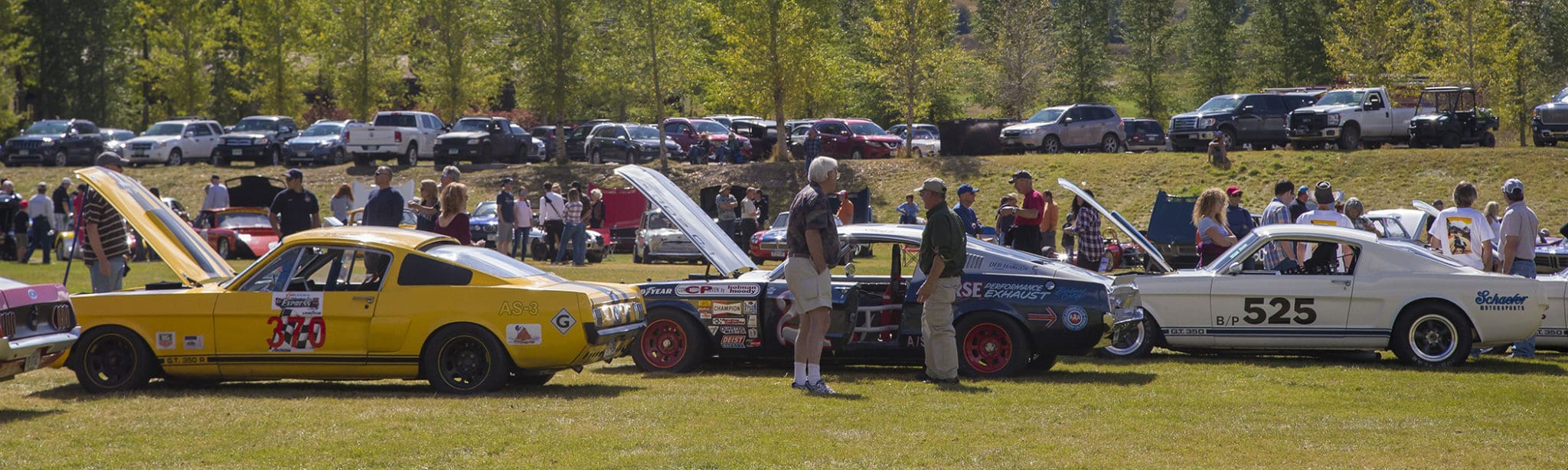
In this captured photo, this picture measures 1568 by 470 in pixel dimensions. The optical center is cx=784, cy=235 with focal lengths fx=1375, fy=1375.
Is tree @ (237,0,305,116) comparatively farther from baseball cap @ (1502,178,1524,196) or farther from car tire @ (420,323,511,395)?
baseball cap @ (1502,178,1524,196)

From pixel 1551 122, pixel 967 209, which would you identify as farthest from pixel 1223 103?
pixel 967 209

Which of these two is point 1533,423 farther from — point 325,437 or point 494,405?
point 325,437

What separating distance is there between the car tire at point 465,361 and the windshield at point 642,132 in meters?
33.3

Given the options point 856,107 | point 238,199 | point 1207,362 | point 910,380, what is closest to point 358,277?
point 910,380

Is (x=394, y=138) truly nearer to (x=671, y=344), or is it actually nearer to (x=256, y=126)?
(x=256, y=126)

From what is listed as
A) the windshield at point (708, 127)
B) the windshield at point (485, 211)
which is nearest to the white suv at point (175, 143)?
the windshield at point (708, 127)

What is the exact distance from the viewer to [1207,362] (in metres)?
11.4

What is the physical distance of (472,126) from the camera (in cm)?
4206

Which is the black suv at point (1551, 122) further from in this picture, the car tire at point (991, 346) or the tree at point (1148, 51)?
the tree at point (1148, 51)

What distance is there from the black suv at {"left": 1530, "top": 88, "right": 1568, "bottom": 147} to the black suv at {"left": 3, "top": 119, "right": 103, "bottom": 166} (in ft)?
136

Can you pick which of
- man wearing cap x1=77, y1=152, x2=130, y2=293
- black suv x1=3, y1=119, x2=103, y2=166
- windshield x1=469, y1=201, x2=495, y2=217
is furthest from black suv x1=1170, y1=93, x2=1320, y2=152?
black suv x1=3, y1=119, x2=103, y2=166

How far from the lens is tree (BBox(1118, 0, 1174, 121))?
220 ft

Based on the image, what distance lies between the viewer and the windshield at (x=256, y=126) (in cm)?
4472

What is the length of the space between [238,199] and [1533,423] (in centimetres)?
2973
